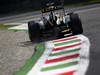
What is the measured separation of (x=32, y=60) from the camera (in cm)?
848

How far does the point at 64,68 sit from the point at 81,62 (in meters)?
0.51

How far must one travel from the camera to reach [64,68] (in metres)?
7.08

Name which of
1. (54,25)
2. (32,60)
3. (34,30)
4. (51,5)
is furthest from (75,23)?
(32,60)

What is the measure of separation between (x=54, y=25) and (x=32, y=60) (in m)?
3.38

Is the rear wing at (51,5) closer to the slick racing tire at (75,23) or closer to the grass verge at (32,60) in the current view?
the slick racing tire at (75,23)

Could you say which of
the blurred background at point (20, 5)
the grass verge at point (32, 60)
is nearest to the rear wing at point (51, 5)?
the grass verge at point (32, 60)

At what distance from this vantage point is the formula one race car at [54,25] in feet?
37.0

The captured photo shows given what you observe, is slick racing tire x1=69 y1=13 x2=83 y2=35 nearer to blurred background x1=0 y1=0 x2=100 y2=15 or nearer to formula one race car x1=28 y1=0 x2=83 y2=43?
formula one race car x1=28 y1=0 x2=83 y2=43

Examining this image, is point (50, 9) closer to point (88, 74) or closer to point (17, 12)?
point (88, 74)

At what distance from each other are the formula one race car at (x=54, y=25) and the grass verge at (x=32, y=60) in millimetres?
886

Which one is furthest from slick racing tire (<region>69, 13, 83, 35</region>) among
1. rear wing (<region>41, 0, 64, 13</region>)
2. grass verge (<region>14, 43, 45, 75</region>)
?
grass verge (<region>14, 43, 45, 75</region>)

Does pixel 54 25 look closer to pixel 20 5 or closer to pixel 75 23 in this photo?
pixel 75 23

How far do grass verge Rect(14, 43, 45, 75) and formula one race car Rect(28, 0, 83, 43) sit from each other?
34.9 inches

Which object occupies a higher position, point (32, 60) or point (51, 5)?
point (51, 5)
